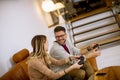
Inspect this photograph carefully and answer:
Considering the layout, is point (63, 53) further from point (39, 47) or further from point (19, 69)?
point (19, 69)

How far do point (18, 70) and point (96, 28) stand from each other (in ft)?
11.8

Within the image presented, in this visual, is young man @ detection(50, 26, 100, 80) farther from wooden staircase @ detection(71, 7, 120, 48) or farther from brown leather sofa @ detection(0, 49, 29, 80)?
wooden staircase @ detection(71, 7, 120, 48)

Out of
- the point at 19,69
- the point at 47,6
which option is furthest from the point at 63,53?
the point at 47,6

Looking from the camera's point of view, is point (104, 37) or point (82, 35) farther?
point (82, 35)

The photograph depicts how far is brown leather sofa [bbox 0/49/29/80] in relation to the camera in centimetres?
269

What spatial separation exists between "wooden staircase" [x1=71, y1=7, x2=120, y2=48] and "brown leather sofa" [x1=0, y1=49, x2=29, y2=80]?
274 cm

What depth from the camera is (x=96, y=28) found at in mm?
5926

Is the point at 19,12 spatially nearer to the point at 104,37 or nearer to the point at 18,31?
the point at 18,31

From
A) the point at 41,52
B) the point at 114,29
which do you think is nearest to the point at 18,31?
the point at 41,52

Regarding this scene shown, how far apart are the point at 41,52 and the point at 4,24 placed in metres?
1.42

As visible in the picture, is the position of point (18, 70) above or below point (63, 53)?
below

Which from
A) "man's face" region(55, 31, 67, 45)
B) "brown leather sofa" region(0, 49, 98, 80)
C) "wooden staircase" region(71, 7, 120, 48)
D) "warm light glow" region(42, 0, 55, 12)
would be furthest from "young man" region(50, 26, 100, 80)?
"warm light glow" region(42, 0, 55, 12)

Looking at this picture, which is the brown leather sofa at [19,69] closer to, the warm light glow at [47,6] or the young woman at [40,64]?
the young woman at [40,64]

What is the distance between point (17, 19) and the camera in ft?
12.7
